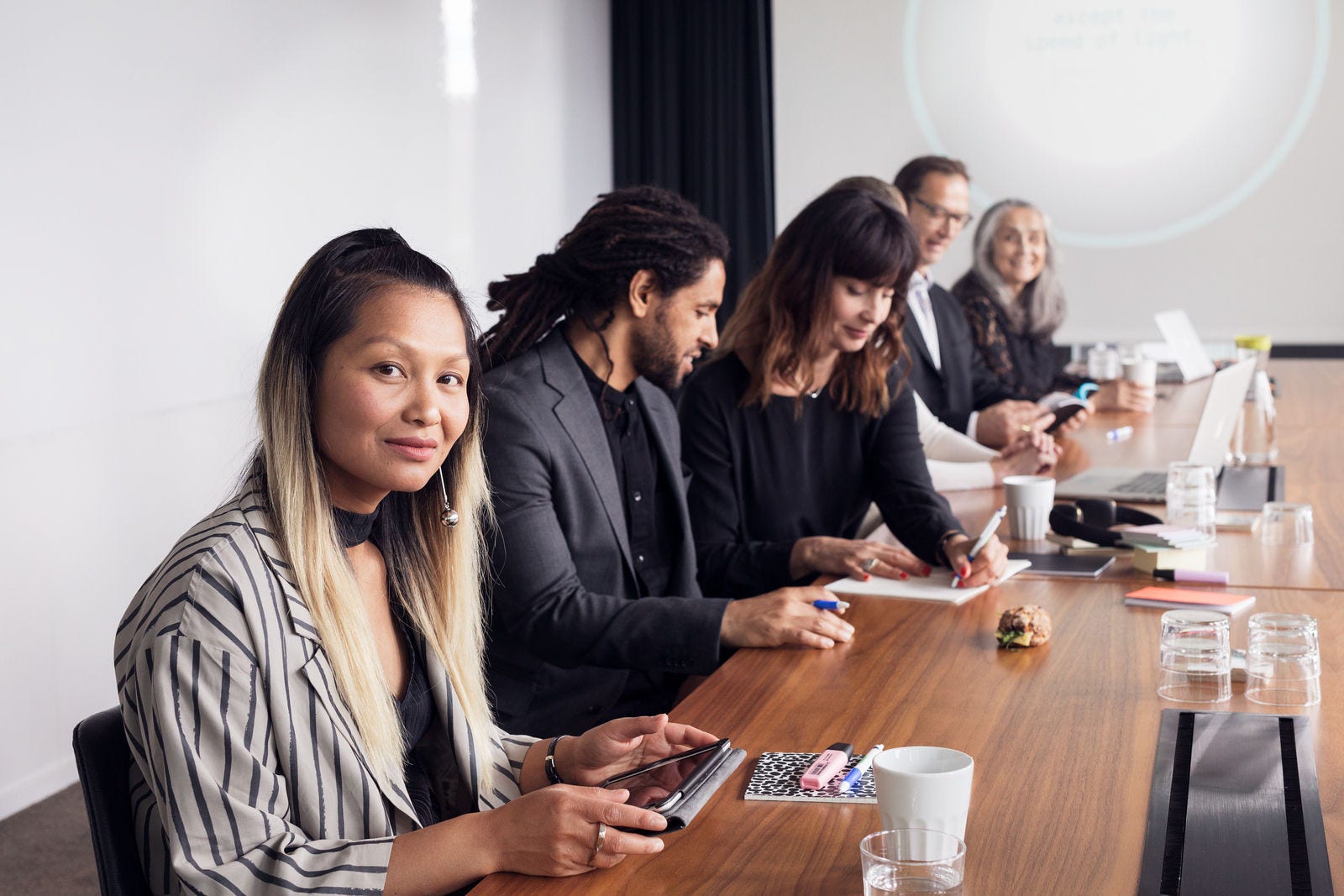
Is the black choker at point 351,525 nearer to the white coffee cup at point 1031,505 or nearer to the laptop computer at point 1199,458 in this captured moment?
the white coffee cup at point 1031,505

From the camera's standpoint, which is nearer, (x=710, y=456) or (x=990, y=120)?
(x=710, y=456)

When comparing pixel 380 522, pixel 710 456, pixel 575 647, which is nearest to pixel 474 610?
pixel 380 522

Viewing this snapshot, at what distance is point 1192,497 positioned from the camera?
2.42 m

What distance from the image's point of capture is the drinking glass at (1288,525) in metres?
2.35

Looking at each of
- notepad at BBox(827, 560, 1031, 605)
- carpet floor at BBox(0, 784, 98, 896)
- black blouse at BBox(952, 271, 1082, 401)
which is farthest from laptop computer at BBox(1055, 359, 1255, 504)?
carpet floor at BBox(0, 784, 98, 896)

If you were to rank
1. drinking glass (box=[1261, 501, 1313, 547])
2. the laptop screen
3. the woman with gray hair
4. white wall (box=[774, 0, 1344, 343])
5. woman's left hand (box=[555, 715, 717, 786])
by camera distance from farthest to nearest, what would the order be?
white wall (box=[774, 0, 1344, 343]), the woman with gray hair, the laptop screen, drinking glass (box=[1261, 501, 1313, 547]), woman's left hand (box=[555, 715, 717, 786])

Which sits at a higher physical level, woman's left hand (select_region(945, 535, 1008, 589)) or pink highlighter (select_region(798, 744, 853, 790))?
pink highlighter (select_region(798, 744, 853, 790))

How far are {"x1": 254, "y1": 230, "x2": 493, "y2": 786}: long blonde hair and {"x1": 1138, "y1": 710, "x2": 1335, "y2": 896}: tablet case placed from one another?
0.71 m

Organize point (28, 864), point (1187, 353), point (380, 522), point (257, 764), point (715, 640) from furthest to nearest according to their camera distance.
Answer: point (1187, 353)
point (28, 864)
point (715, 640)
point (380, 522)
point (257, 764)

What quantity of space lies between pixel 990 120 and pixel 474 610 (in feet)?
17.0

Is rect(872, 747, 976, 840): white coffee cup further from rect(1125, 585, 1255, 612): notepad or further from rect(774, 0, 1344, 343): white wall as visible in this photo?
rect(774, 0, 1344, 343): white wall

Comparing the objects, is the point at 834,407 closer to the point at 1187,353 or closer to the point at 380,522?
the point at 380,522

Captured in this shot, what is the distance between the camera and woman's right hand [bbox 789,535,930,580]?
2.15 meters

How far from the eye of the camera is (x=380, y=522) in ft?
4.75
